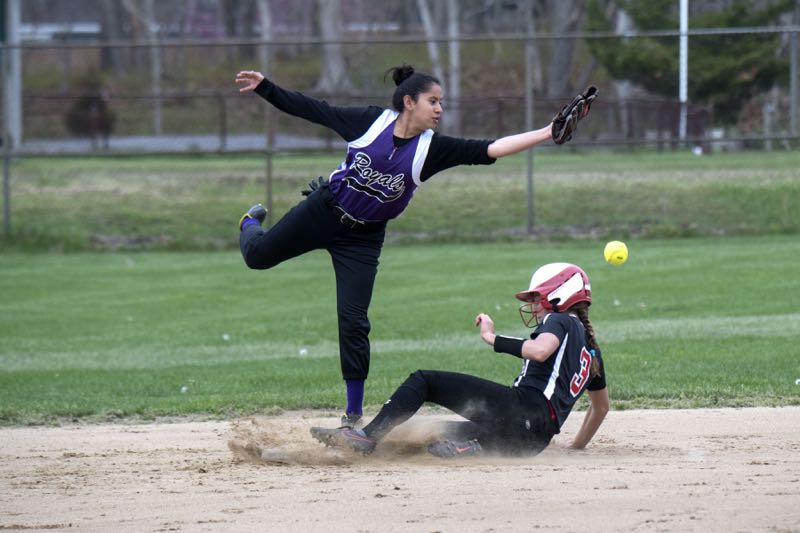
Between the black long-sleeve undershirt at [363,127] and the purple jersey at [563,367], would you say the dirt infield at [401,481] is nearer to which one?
the purple jersey at [563,367]

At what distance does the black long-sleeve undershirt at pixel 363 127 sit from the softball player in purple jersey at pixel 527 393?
0.78 metres

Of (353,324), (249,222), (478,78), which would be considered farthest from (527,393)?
(478,78)

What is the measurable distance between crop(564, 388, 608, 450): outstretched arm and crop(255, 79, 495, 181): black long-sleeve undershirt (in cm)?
136

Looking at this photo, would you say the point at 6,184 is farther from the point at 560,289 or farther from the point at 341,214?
the point at 560,289

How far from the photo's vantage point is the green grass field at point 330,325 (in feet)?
27.9

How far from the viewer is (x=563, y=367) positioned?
5902 millimetres

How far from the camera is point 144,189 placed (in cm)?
2008

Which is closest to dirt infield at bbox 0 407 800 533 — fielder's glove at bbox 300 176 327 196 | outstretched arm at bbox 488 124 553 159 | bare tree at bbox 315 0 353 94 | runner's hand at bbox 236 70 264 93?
fielder's glove at bbox 300 176 327 196

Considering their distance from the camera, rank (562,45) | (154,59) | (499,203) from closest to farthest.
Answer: (499,203)
(154,59)
(562,45)

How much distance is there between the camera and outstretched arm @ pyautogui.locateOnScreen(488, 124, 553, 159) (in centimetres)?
614

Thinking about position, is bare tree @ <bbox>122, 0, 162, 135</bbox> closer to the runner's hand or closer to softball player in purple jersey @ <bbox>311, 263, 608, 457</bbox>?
the runner's hand

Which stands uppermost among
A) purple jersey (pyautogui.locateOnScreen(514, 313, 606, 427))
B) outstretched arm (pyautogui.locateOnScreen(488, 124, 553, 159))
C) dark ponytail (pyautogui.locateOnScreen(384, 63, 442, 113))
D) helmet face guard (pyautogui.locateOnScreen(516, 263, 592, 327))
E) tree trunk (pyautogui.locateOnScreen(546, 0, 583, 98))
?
tree trunk (pyautogui.locateOnScreen(546, 0, 583, 98))

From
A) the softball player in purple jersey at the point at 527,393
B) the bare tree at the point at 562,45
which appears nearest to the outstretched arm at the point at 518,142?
the softball player in purple jersey at the point at 527,393

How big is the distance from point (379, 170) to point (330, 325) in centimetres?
527
